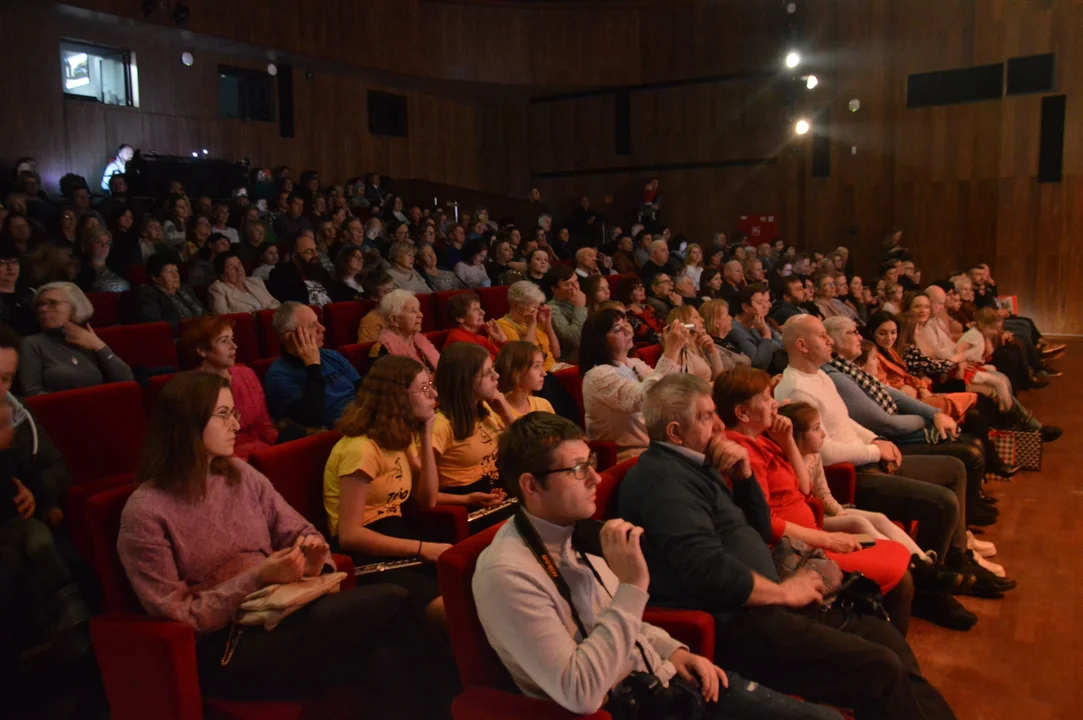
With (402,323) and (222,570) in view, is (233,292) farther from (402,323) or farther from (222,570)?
(222,570)

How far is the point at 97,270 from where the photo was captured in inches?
182

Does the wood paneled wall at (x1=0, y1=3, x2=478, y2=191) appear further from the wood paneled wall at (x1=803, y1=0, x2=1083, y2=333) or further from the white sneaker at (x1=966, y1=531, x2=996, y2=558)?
the white sneaker at (x1=966, y1=531, x2=996, y2=558)

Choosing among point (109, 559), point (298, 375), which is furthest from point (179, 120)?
point (109, 559)

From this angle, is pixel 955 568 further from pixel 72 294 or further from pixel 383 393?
pixel 72 294

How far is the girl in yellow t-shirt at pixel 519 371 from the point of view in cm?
268

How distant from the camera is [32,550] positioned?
189cm

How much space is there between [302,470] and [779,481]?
48.8 inches

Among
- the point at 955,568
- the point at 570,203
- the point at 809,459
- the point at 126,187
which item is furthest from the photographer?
the point at 570,203

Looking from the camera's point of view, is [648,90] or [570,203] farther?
[570,203]

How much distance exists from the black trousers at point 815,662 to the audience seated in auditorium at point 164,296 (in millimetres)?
3176

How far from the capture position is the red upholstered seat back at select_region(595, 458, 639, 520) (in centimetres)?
196

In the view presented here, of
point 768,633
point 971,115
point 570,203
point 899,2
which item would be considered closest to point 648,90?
point 570,203

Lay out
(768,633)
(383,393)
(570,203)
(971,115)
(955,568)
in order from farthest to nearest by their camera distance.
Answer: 1. (570,203)
2. (971,115)
3. (955,568)
4. (383,393)
5. (768,633)

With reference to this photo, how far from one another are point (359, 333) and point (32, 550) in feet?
7.62
